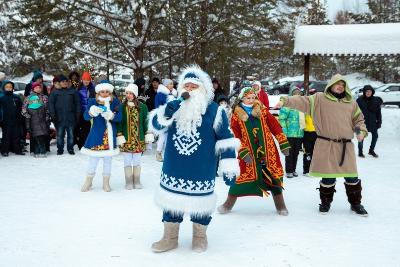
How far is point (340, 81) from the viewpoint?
5.62m

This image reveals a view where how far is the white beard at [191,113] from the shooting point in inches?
167

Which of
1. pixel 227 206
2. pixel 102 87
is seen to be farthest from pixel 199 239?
pixel 102 87

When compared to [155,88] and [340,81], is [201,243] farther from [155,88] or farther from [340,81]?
[155,88]

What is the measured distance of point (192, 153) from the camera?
14.1ft

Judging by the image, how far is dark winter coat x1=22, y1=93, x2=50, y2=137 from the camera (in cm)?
949

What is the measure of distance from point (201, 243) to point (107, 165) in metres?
2.88

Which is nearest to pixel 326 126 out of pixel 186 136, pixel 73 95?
pixel 186 136

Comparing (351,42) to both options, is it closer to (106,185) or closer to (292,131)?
(292,131)

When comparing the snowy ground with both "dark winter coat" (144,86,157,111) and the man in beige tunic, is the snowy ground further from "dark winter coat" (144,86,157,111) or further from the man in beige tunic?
"dark winter coat" (144,86,157,111)

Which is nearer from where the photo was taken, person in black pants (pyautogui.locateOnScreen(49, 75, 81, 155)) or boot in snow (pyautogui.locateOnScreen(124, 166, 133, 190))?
boot in snow (pyautogui.locateOnScreen(124, 166, 133, 190))

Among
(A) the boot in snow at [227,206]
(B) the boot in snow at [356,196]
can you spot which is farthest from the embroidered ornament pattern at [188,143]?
(B) the boot in snow at [356,196]

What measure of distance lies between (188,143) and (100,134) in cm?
275

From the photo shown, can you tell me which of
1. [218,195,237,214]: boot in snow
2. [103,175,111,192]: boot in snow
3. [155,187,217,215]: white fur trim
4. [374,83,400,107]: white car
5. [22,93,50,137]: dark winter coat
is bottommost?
[218,195,237,214]: boot in snow

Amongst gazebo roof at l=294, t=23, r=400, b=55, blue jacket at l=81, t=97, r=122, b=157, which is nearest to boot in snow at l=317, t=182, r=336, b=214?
blue jacket at l=81, t=97, r=122, b=157
